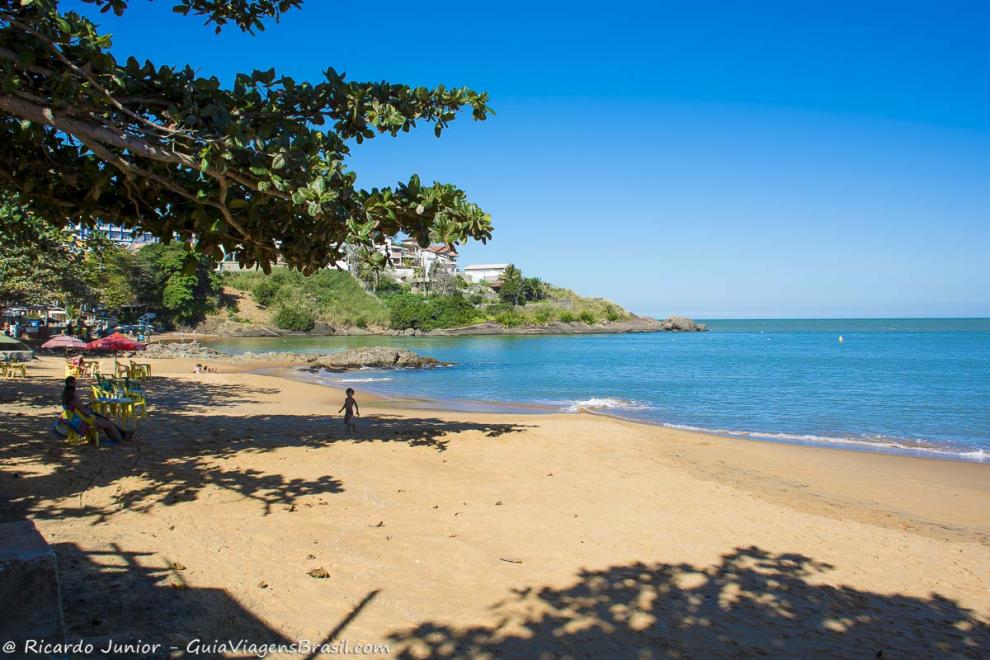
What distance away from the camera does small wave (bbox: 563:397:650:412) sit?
2553cm

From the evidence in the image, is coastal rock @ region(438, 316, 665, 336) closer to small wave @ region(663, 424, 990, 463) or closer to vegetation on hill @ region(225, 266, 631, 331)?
vegetation on hill @ region(225, 266, 631, 331)

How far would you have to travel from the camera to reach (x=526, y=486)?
9.77 m

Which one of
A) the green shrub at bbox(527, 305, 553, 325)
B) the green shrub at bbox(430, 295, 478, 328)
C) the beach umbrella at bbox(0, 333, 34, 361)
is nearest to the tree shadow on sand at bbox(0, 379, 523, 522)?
the beach umbrella at bbox(0, 333, 34, 361)

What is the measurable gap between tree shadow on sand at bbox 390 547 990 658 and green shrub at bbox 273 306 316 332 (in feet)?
273

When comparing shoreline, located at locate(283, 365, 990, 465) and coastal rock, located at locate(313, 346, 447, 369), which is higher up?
coastal rock, located at locate(313, 346, 447, 369)

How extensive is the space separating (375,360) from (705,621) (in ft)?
129

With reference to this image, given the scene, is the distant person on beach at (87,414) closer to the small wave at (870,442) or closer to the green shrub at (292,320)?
the small wave at (870,442)

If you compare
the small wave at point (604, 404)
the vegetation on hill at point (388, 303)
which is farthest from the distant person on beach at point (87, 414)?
the vegetation on hill at point (388, 303)

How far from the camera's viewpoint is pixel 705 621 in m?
5.43

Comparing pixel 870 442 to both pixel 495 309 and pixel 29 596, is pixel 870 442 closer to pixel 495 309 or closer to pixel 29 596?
pixel 29 596

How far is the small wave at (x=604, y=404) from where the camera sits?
25.5 m

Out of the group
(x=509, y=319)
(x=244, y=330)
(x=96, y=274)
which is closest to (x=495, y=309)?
(x=509, y=319)

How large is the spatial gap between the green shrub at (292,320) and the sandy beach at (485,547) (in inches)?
2914

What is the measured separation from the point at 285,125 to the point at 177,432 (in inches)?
274
